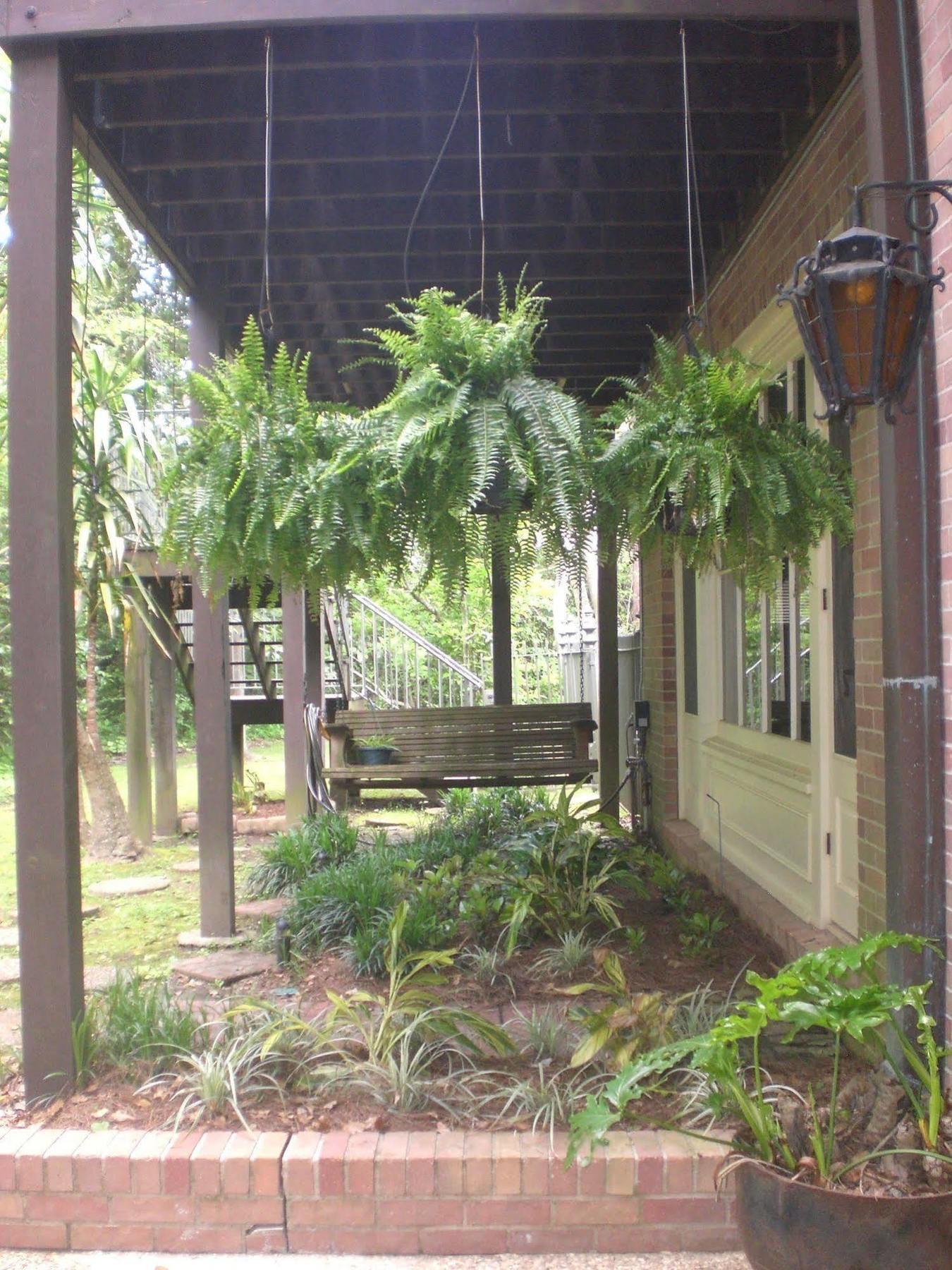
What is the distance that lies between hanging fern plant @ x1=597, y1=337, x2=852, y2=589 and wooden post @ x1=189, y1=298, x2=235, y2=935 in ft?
9.23

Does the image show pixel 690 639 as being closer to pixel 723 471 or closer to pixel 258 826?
pixel 723 471

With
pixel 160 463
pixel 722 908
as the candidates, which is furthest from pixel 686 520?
pixel 160 463

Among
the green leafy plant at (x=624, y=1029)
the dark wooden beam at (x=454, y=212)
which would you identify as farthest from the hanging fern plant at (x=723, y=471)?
the dark wooden beam at (x=454, y=212)

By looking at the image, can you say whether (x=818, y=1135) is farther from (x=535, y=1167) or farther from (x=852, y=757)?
(x=852, y=757)

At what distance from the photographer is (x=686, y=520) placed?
251 cm

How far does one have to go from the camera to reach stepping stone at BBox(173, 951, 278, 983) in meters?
4.34

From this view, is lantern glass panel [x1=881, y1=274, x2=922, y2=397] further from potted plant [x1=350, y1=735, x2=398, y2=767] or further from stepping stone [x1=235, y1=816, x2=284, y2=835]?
stepping stone [x1=235, y1=816, x2=284, y2=835]

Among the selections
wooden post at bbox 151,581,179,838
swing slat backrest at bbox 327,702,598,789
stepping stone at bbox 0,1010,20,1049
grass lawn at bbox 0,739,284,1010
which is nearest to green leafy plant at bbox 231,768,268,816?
grass lawn at bbox 0,739,284,1010

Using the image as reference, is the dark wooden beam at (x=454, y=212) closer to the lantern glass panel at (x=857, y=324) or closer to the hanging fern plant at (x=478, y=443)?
the hanging fern plant at (x=478, y=443)

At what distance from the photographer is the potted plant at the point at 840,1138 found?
1.90 meters

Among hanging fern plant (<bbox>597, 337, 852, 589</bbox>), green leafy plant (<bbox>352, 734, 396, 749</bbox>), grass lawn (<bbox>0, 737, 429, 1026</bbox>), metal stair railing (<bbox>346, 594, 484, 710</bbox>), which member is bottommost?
grass lawn (<bbox>0, 737, 429, 1026</bbox>)

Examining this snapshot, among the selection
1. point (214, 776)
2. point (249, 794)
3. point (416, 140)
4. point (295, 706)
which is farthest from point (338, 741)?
point (416, 140)

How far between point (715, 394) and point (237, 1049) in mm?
2116

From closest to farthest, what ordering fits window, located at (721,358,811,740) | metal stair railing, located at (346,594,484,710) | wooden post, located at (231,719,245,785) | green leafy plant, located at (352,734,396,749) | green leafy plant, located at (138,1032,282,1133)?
1. green leafy plant, located at (138,1032,282,1133)
2. window, located at (721,358,811,740)
3. green leafy plant, located at (352,734,396,749)
4. wooden post, located at (231,719,245,785)
5. metal stair railing, located at (346,594,484,710)
